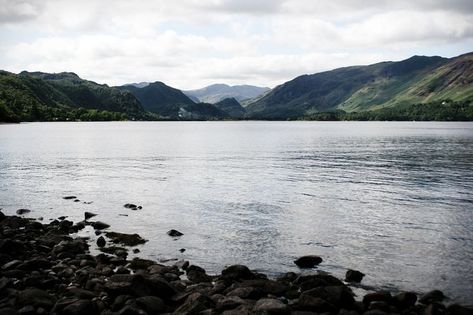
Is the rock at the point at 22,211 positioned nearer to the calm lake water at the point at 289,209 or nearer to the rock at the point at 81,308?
the calm lake water at the point at 289,209

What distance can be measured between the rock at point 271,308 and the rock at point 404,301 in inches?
222

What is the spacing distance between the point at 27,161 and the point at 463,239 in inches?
3378

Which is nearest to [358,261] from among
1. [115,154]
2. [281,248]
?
[281,248]

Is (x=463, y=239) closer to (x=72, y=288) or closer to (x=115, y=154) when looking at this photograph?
(x=72, y=288)

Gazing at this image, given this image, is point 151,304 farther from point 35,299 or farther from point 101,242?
point 101,242

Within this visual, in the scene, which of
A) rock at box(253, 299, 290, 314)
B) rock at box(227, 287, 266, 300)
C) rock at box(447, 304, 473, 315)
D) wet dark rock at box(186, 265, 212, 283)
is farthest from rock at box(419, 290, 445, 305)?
wet dark rock at box(186, 265, 212, 283)

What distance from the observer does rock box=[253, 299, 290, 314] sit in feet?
62.8

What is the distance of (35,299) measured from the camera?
65.4 ft

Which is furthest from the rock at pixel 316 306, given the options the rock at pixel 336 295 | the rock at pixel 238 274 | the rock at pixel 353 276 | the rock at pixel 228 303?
the rock at pixel 353 276

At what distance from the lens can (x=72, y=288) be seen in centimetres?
2161

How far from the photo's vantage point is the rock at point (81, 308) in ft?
61.7

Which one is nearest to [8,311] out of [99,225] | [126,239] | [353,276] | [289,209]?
[126,239]

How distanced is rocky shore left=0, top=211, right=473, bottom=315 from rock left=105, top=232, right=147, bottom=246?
3016 millimetres

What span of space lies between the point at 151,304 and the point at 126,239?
15.0m
